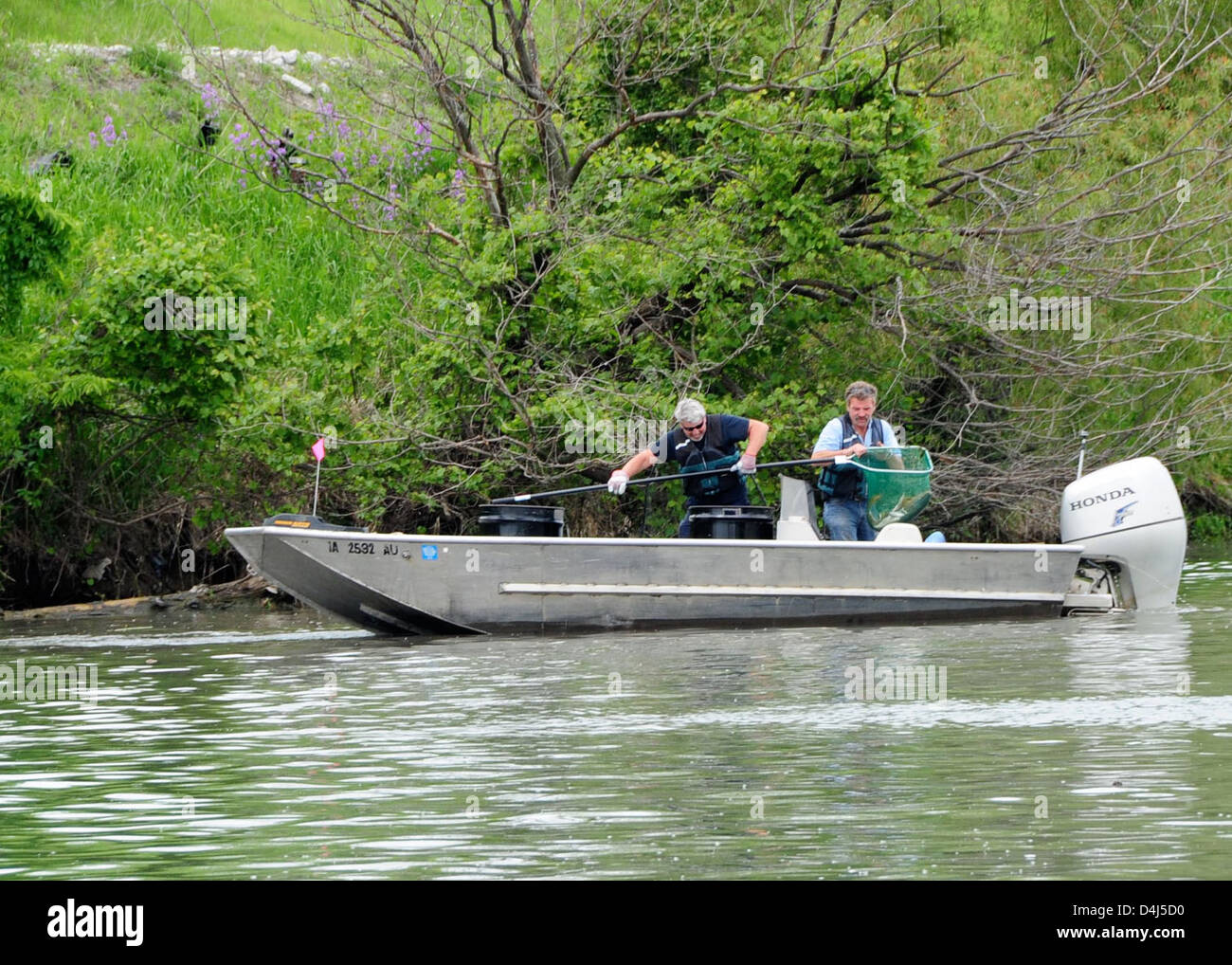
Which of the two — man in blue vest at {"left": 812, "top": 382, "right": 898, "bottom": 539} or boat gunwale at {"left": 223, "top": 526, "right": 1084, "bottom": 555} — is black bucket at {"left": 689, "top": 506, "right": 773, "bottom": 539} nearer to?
boat gunwale at {"left": 223, "top": 526, "right": 1084, "bottom": 555}

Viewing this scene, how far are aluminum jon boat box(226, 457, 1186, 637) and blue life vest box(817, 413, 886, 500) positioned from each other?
0.91 ft

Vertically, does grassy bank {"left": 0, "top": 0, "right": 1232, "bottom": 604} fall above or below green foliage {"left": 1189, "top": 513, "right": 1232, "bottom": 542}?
above

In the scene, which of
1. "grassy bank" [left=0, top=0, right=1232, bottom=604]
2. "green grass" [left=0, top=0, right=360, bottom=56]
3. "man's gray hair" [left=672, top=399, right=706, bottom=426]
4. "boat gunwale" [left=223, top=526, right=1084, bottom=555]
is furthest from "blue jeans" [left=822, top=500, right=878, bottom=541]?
"green grass" [left=0, top=0, right=360, bottom=56]

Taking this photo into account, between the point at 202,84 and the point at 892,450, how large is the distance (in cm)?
2101

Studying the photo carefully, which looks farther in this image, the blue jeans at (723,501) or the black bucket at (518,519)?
the blue jeans at (723,501)

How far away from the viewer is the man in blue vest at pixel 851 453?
15.4 meters

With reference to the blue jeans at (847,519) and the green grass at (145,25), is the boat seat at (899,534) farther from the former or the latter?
the green grass at (145,25)

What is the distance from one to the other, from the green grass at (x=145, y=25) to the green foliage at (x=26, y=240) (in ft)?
62.9

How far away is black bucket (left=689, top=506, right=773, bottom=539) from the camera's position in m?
15.3

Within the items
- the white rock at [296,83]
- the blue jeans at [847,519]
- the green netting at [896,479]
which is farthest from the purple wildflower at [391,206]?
the white rock at [296,83]

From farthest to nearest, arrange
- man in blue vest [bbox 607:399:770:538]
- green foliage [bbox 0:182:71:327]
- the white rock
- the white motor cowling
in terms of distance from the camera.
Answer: the white rock < green foliage [bbox 0:182:71:327] < the white motor cowling < man in blue vest [bbox 607:399:770:538]

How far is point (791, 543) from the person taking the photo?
599 inches
